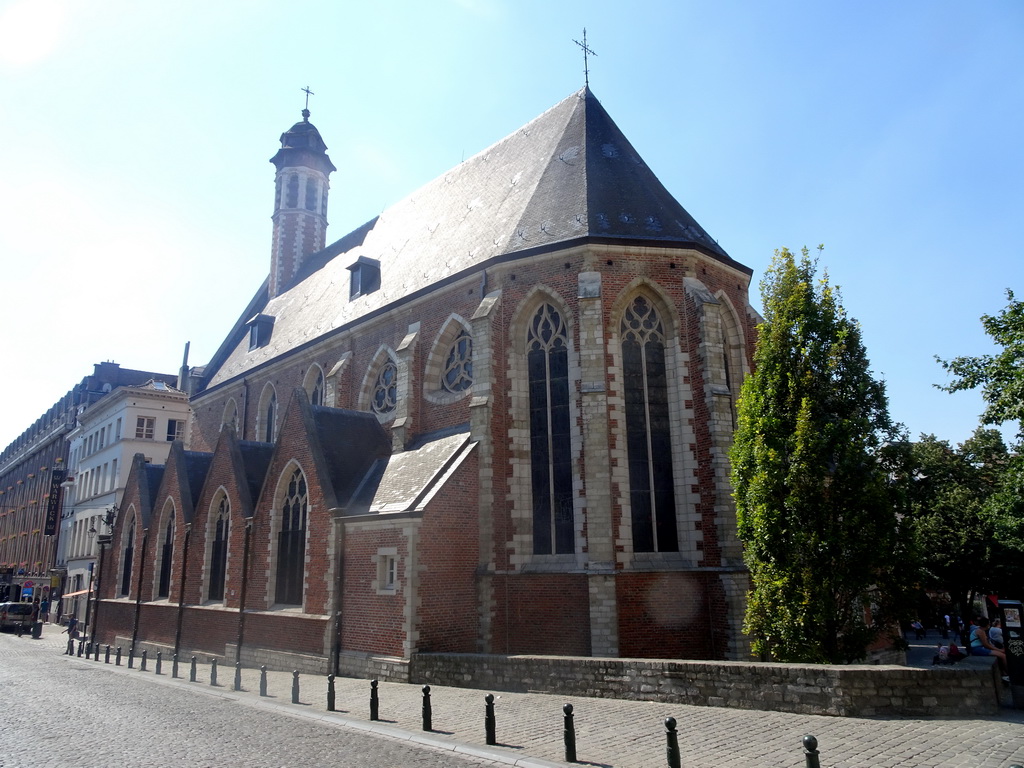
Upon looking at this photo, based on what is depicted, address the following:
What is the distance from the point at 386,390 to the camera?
22.2m

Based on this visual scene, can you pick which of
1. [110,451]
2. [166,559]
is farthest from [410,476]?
[110,451]

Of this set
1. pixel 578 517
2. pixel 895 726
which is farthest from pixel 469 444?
pixel 895 726

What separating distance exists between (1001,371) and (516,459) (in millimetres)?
12473

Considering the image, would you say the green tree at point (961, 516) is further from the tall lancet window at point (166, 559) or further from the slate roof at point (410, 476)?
the tall lancet window at point (166, 559)

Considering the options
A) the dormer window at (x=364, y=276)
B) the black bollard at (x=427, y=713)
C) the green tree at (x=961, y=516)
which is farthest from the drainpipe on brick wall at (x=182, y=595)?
the green tree at (x=961, y=516)

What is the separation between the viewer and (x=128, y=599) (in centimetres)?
2736

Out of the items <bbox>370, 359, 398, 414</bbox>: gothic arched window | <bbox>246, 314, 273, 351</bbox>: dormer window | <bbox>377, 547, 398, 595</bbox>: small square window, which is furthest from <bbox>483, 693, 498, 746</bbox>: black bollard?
<bbox>246, 314, 273, 351</bbox>: dormer window

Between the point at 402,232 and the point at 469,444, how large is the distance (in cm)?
1222

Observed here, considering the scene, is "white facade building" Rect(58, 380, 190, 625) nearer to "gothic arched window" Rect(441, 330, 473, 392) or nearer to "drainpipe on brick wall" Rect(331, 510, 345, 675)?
"gothic arched window" Rect(441, 330, 473, 392)

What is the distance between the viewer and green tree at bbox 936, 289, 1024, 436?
56.6 ft

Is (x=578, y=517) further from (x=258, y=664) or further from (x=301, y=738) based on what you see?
(x=258, y=664)

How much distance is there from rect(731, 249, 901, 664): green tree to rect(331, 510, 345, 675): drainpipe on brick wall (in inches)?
347

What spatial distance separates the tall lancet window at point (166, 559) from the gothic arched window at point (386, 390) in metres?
9.48

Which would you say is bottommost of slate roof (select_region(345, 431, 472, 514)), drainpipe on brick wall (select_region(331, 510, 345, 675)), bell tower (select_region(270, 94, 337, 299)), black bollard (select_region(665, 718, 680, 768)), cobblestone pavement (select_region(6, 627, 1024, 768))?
cobblestone pavement (select_region(6, 627, 1024, 768))
